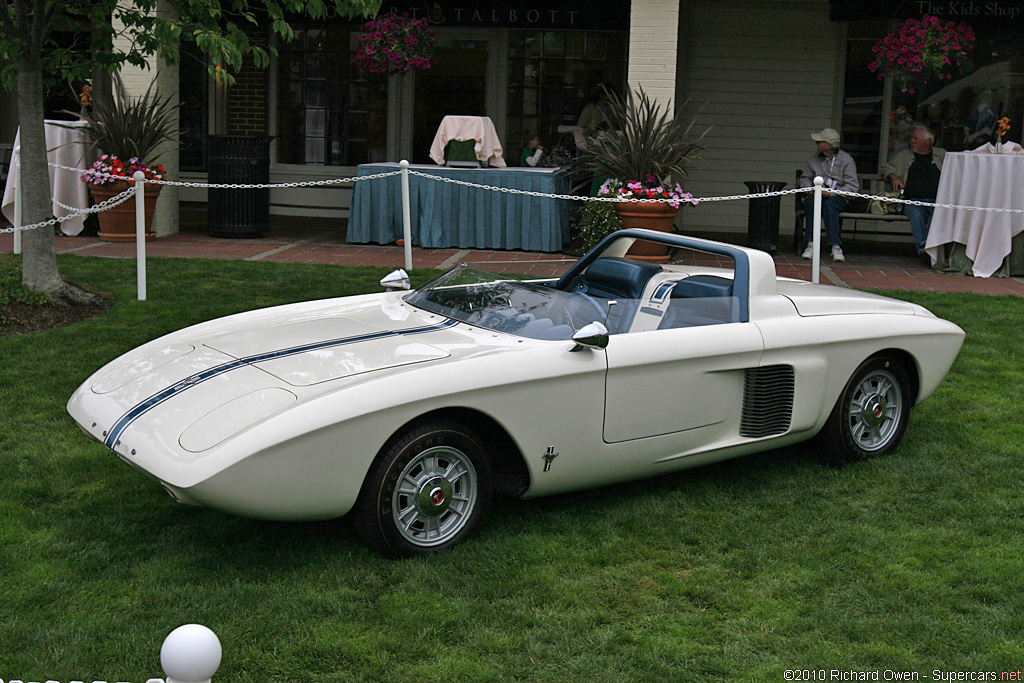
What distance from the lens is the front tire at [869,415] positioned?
204 inches

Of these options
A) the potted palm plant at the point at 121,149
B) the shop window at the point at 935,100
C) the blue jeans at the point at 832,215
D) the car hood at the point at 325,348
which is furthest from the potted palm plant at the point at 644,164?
the car hood at the point at 325,348

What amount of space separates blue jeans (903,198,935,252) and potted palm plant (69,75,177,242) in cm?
814

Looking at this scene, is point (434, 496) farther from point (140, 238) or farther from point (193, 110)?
point (193, 110)

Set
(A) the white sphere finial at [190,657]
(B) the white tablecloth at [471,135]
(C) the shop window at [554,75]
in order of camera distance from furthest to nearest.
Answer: (C) the shop window at [554,75], (B) the white tablecloth at [471,135], (A) the white sphere finial at [190,657]

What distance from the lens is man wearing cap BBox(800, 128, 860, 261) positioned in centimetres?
1245

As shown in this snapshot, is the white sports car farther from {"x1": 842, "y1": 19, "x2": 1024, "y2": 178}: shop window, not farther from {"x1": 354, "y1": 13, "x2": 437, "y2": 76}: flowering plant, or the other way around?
{"x1": 842, "y1": 19, "x2": 1024, "y2": 178}: shop window

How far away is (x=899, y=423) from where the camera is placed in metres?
5.46

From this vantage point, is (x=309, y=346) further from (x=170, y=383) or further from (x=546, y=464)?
(x=546, y=464)

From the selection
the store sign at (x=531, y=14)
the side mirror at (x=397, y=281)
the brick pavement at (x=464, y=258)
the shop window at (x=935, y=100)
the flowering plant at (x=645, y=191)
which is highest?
the store sign at (x=531, y=14)

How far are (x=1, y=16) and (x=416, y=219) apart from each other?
5084 millimetres

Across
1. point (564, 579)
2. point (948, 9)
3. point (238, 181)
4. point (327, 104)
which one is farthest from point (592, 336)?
point (327, 104)

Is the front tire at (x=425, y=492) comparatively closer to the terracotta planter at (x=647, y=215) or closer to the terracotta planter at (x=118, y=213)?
the terracotta planter at (x=647, y=215)

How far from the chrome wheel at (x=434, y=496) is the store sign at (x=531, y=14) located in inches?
440

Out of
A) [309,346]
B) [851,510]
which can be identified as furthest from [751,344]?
[309,346]
